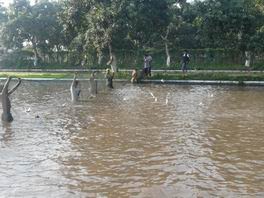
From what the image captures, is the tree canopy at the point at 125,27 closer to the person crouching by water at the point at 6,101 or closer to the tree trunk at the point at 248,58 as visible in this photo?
the tree trunk at the point at 248,58

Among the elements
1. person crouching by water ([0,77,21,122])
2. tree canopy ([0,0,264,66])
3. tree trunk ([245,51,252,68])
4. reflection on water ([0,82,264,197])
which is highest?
tree canopy ([0,0,264,66])

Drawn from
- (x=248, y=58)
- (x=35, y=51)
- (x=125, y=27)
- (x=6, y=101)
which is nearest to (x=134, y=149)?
(x=6, y=101)

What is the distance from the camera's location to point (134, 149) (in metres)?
14.7

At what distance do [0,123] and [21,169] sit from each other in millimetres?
7219

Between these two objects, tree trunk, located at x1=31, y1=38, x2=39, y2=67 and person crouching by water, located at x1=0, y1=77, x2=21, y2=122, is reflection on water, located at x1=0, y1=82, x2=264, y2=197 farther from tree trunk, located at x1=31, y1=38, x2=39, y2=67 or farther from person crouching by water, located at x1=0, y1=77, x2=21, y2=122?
tree trunk, located at x1=31, y1=38, x2=39, y2=67

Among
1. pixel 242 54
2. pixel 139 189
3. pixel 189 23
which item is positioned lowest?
pixel 139 189

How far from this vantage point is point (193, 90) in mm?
32562

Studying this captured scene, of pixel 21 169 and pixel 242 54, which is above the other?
pixel 242 54

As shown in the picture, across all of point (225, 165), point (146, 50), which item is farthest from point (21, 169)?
point (146, 50)

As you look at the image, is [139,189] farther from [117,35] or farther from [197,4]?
[197,4]

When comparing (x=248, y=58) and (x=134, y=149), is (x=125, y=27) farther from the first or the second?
(x=134, y=149)

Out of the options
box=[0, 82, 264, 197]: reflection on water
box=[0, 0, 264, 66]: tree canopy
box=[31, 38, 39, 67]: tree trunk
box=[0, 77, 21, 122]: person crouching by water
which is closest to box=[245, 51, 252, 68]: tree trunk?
box=[0, 0, 264, 66]: tree canopy

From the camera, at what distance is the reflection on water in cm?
1113

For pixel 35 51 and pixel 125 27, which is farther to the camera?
pixel 35 51
